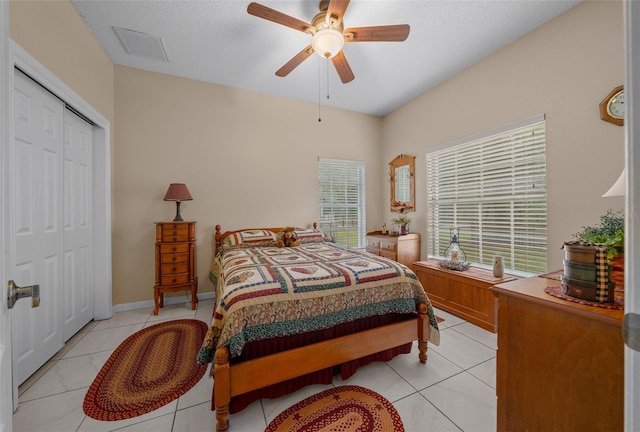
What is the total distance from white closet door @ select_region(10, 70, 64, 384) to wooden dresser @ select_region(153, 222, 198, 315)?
0.84m

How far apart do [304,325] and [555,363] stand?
1.24m

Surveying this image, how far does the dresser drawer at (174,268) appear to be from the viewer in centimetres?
287

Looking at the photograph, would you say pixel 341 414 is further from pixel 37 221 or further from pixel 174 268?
pixel 37 221

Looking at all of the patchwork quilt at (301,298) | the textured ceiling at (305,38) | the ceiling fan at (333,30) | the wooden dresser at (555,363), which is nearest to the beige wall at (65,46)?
the textured ceiling at (305,38)

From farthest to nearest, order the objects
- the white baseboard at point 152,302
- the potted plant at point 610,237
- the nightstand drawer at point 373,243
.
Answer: the nightstand drawer at point 373,243 → the white baseboard at point 152,302 → the potted plant at point 610,237

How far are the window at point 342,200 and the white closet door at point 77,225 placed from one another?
2977 mm

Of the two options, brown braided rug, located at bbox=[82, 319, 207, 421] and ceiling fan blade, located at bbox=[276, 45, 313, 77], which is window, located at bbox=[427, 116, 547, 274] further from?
brown braided rug, located at bbox=[82, 319, 207, 421]

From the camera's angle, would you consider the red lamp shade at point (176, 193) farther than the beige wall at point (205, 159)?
No

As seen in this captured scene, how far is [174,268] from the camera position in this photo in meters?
2.92

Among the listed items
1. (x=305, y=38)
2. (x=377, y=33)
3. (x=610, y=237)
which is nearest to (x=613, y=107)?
(x=610, y=237)

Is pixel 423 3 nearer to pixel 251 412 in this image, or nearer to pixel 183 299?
pixel 251 412

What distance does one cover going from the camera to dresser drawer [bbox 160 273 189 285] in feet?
9.43

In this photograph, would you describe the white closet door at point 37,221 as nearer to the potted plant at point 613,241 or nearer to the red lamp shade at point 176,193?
the red lamp shade at point 176,193

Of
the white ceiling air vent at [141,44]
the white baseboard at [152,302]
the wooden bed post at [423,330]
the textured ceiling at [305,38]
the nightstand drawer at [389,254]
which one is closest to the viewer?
the wooden bed post at [423,330]
